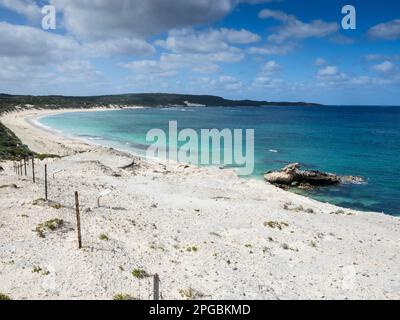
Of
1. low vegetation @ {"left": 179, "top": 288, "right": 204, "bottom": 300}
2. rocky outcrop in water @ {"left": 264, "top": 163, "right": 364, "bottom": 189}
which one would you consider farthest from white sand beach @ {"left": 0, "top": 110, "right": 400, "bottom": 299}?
rocky outcrop in water @ {"left": 264, "top": 163, "right": 364, "bottom": 189}

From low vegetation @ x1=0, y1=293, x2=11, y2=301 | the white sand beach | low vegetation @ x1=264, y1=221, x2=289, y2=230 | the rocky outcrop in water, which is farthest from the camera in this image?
the rocky outcrop in water

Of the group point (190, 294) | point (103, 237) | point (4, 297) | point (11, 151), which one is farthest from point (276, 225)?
point (11, 151)

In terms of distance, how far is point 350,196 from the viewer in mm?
36844

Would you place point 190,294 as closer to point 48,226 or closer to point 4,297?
point 4,297

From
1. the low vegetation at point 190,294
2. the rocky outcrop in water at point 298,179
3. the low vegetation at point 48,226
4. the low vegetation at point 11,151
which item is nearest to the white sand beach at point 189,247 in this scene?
the low vegetation at point 190,294

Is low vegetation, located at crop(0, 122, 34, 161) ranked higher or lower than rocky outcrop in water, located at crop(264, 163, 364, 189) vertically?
higher

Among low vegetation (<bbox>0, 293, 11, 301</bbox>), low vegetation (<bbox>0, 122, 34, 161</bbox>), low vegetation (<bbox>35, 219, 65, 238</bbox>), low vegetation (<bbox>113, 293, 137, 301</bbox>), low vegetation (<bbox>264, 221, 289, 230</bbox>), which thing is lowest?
low vegetation (<bbox>264, 221, 289, 230</bbox>)

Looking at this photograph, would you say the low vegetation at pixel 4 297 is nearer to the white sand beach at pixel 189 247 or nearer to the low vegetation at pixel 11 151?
the white sand beach at pixel 189 247

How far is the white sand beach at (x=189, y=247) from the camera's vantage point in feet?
47.1

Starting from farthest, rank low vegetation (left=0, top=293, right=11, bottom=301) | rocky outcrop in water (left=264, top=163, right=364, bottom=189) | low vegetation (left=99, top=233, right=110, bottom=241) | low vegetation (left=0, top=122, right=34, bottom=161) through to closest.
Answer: low vegetation (left=0, top=122, right=34, bottom=161), rocky outcrop in water (left=264, top=163, right=364, bottom=189), low vegetation (left=99, top=233, right=110, bottom=241), low vegetation (left=0, top=293, right=11, bottom=301)

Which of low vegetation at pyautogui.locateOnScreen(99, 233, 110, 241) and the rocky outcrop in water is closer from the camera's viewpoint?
low vegetation at pyautogui.locateOnScreen(99, 233, 110, 241)

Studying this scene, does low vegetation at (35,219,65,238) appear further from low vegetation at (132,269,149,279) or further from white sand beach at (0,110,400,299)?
low vegetation at (132,269,149,279)

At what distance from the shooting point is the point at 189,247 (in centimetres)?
1862

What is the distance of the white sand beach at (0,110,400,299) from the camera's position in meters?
14.4
